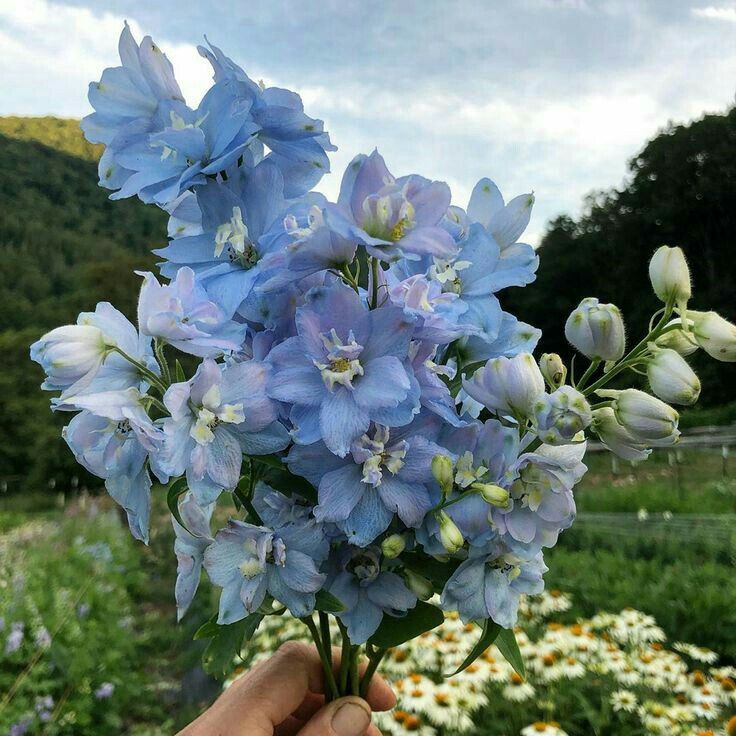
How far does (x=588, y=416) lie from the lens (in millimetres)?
776

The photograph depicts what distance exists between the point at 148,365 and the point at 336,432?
25 cm

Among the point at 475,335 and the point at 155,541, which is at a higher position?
the point at 475,335

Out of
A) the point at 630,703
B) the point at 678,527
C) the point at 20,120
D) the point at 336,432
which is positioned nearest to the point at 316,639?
the point at 336,432

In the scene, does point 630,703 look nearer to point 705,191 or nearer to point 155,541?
point 155,541

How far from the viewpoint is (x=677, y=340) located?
876mm

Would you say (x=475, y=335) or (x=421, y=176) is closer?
(x=421, y=176)

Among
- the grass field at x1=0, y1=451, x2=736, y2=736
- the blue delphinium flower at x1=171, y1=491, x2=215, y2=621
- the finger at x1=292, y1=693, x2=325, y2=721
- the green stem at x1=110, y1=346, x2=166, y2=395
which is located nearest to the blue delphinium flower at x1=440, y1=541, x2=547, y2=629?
the blue delphinium flower at x1=171, y1=491, x2=215, y2=621

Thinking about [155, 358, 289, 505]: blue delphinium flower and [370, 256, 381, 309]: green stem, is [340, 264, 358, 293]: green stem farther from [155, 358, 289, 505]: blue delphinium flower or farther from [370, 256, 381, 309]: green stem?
[155, 358, 289, 505]: blue delphinium flower

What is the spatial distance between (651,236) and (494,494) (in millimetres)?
23718

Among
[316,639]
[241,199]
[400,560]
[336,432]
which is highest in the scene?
[241,199]

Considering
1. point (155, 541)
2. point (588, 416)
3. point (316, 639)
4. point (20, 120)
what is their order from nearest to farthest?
point (588, 416), point (316, 639), point (155, 541), point (20, 120)

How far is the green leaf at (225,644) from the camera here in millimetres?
1009

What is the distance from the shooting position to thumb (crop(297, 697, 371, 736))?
1134 mm

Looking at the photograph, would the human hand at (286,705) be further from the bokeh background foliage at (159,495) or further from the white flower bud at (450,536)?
the bokeh background foliage at (159,495)
